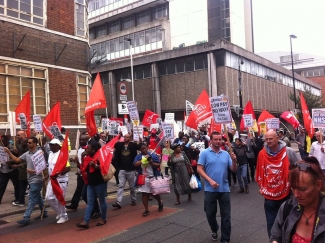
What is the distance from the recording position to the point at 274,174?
451 cm

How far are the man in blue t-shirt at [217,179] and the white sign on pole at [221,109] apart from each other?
43.1 inches

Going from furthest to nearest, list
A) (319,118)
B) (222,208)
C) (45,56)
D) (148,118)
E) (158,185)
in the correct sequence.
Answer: (148,118), (45,56), (319,118), (158,185), (222,208)

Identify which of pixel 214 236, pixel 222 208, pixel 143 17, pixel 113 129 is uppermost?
pixel 143 17

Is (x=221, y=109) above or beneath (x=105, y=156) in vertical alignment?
above

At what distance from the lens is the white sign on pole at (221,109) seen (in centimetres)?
623

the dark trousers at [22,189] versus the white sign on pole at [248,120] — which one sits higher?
the white sign on pole at [248,120]

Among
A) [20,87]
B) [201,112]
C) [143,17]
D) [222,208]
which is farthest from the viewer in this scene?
[143,17]

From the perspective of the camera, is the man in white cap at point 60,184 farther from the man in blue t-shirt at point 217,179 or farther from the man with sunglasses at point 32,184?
the man in blue t-shirt at point 217,179

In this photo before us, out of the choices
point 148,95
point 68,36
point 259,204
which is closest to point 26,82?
point 68,36

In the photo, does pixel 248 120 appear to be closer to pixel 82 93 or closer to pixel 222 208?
pixel 82 93

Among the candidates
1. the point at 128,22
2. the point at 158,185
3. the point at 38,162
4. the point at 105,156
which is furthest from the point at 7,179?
the point at 128,22

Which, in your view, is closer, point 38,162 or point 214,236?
point 214,236

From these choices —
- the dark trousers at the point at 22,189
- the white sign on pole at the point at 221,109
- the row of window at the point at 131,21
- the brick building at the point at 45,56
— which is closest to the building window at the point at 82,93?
the brick building at the point at 45,56

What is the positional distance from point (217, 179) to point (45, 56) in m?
12.4
